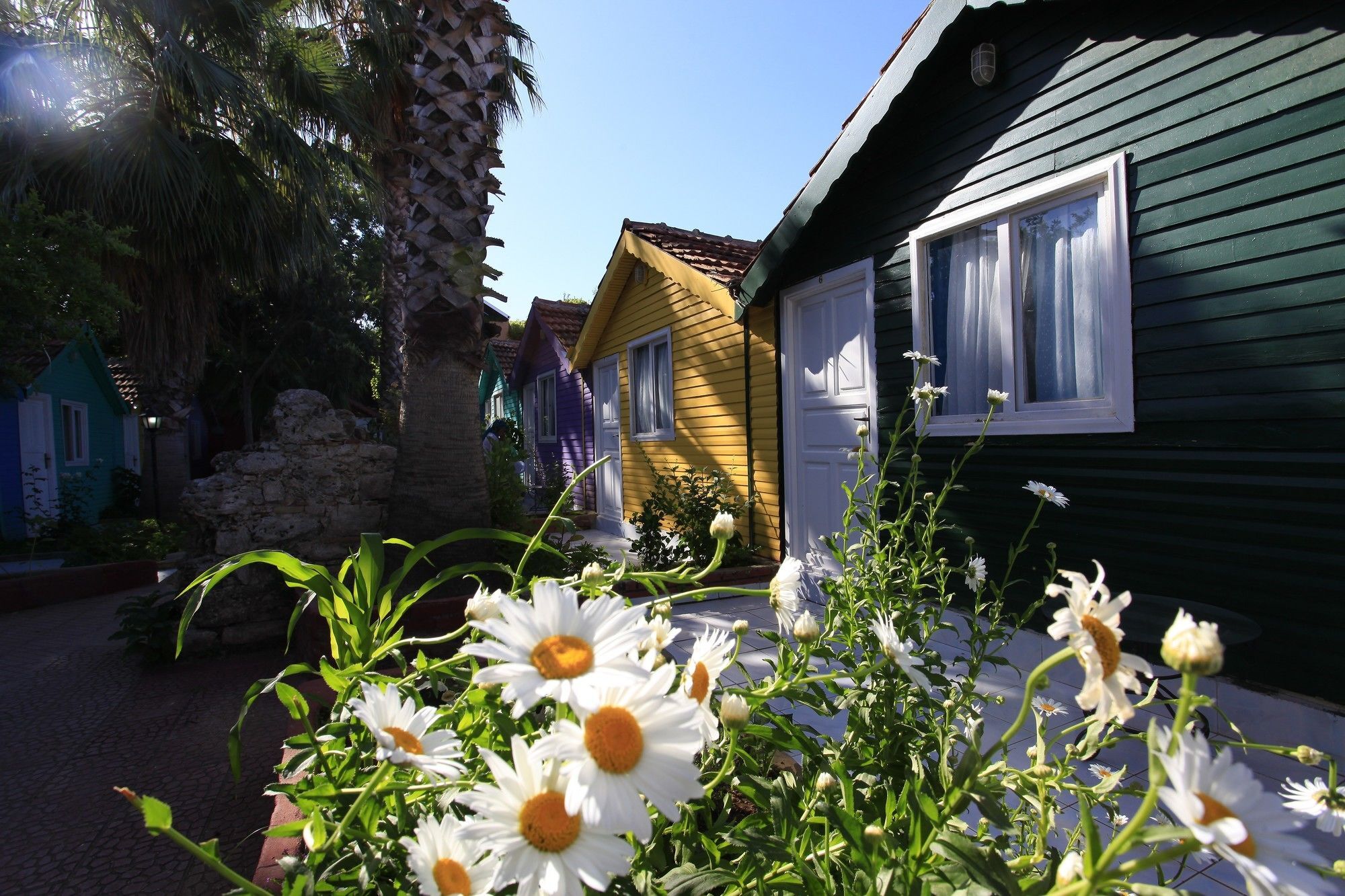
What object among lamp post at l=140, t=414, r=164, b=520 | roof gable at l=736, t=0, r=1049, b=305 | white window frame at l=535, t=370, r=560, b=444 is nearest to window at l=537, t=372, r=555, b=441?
white window frame at l=535, t=370, r=560, b=444

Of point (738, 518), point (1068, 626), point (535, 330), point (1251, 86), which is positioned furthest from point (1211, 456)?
point (535, 330)

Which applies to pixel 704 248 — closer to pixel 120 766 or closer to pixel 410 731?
pixel 120 766

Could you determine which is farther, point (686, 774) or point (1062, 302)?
point (1062, 302)

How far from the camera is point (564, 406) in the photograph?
40.6 ft

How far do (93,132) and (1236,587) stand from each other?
10.2 meters

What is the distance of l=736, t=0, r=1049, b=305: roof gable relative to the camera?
13.2 ft

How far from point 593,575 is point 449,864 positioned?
35cm

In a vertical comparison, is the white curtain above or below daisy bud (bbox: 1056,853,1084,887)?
above

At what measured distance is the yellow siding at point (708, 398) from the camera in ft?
19.8

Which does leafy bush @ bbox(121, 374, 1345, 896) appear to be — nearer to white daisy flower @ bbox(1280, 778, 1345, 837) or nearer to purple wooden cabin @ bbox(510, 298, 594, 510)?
white daisy flower @ bbox(1280, 778, 1345, 837)

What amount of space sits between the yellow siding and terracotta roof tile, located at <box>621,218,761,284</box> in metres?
0.43

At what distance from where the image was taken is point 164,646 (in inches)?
179

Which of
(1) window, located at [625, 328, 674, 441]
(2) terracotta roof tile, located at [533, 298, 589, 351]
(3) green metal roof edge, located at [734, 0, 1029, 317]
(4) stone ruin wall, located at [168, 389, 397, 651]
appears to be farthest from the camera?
(2) terracotta roof tile, located at [533, 298, 589, 351]

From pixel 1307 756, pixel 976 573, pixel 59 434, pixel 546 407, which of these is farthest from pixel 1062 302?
pixel 59 434
